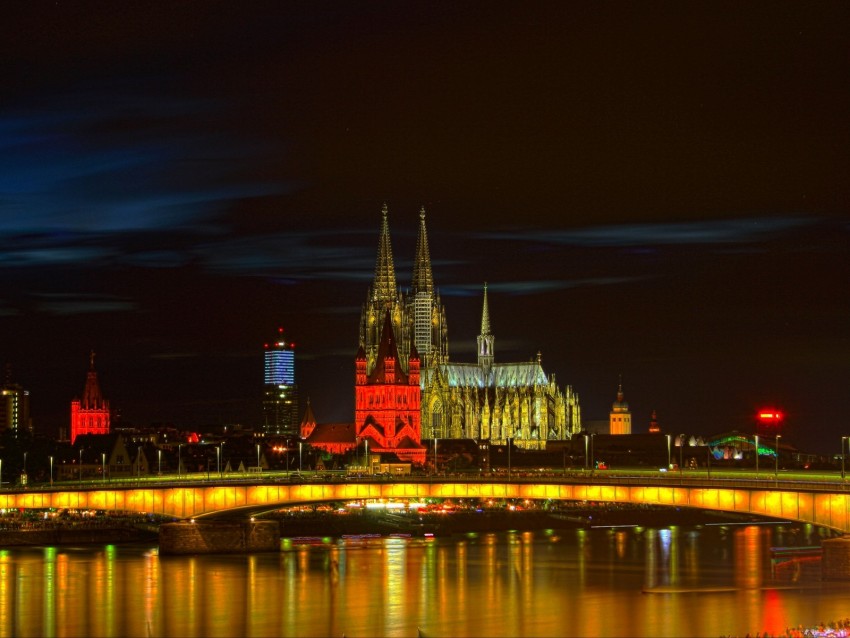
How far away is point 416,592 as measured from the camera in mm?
96500

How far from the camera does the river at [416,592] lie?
3228 inches

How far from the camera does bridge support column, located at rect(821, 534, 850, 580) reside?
9419cm

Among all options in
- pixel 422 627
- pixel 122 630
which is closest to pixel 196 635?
pixel 122 630

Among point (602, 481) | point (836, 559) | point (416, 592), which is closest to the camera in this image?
point (836, 559)

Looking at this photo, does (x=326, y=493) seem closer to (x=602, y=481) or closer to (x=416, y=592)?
(x=602, y=481)

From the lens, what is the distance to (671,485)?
107m

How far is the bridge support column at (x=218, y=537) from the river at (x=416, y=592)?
1.67m

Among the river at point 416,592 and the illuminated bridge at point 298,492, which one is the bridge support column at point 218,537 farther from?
the river at point 416,592

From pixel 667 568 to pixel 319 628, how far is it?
1487 inches

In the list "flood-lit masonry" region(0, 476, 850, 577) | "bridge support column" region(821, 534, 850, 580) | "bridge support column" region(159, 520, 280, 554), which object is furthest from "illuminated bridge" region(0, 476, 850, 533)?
"bridge support column" region(821, 534, 850, 580)

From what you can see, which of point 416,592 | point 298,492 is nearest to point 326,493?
point 298,492

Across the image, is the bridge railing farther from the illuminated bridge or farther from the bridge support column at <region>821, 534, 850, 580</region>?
the bridge support column at <region>821, 534, 850, 580</region>

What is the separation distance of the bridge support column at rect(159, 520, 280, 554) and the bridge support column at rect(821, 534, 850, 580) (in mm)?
44854

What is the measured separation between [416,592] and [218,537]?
29482mm
